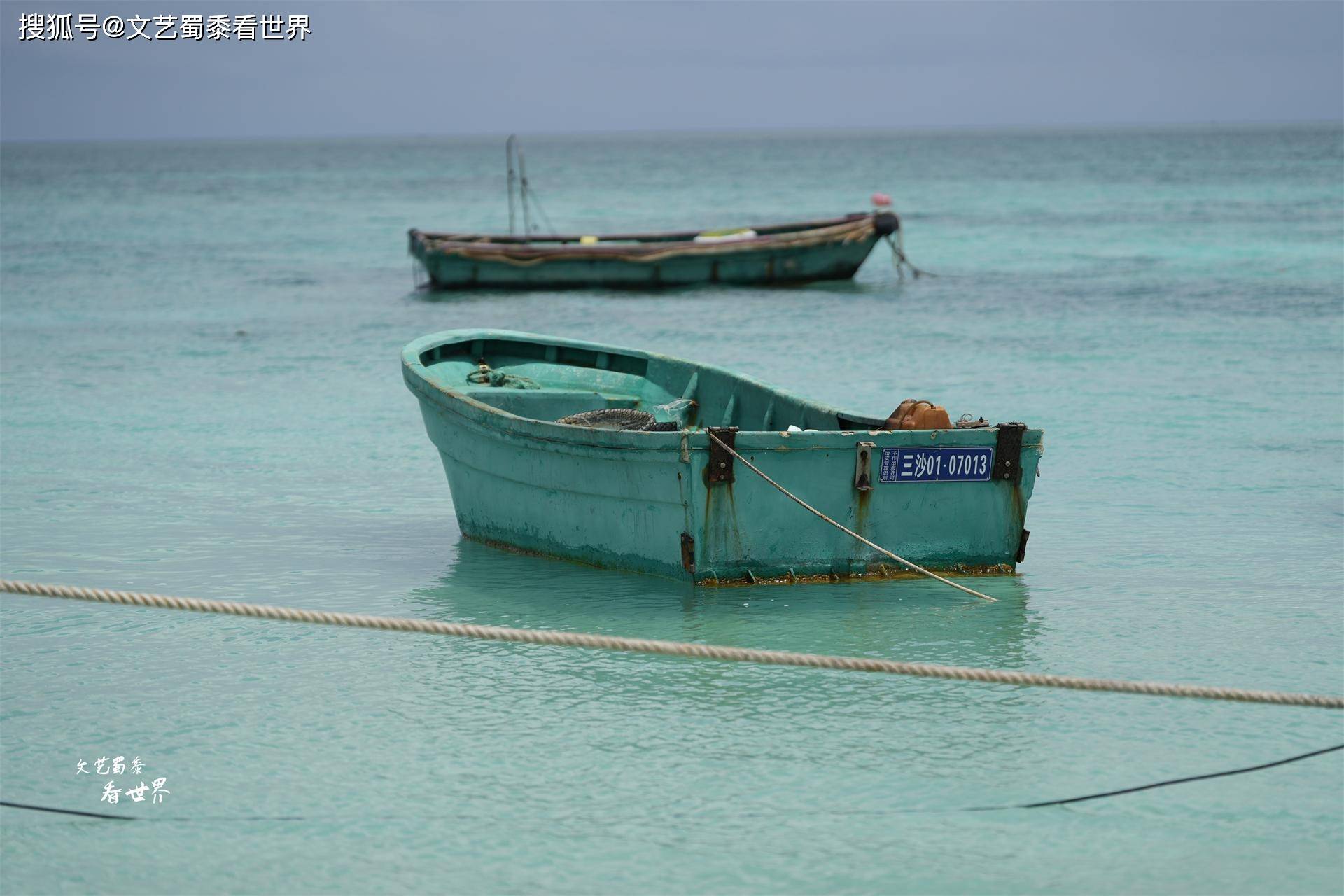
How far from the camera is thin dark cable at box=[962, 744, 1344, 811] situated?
5.75 metres

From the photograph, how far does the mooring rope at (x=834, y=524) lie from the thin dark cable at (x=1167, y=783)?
84.0 inches

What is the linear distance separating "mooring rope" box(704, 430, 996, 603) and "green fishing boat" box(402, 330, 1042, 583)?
0.03 m

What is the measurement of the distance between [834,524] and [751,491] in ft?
1.69

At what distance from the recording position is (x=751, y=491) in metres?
8.08

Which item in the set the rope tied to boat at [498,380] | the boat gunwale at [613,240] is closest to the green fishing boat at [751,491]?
the rope tied to boat at [498,380]

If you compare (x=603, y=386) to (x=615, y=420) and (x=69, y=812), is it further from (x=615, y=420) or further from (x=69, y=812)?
(x=69, y=812)

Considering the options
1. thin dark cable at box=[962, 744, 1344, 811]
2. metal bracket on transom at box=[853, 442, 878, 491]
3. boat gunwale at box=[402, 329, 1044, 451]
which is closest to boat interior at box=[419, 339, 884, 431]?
boat gunwale at box=[402, 329, 1044, 451]

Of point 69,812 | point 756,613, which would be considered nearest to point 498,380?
point 756,613

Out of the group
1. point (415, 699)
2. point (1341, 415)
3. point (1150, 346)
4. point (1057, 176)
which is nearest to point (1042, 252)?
point (1150, 346)

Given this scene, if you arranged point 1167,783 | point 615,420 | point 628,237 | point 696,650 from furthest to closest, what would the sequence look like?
point 628,237 → point 615,420 → point 1167,783 → point 696,650

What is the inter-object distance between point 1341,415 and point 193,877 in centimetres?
1296

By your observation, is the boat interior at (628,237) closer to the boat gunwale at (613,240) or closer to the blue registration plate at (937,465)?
the boat gunwale at (613,240)

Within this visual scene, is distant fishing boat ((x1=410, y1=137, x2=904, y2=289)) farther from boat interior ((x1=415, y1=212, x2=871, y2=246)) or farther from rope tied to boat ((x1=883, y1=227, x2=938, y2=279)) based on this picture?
rope tied to boat ((x1=883, y1=227, x2=938, y2=279))

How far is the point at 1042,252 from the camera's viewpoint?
36.9 m
